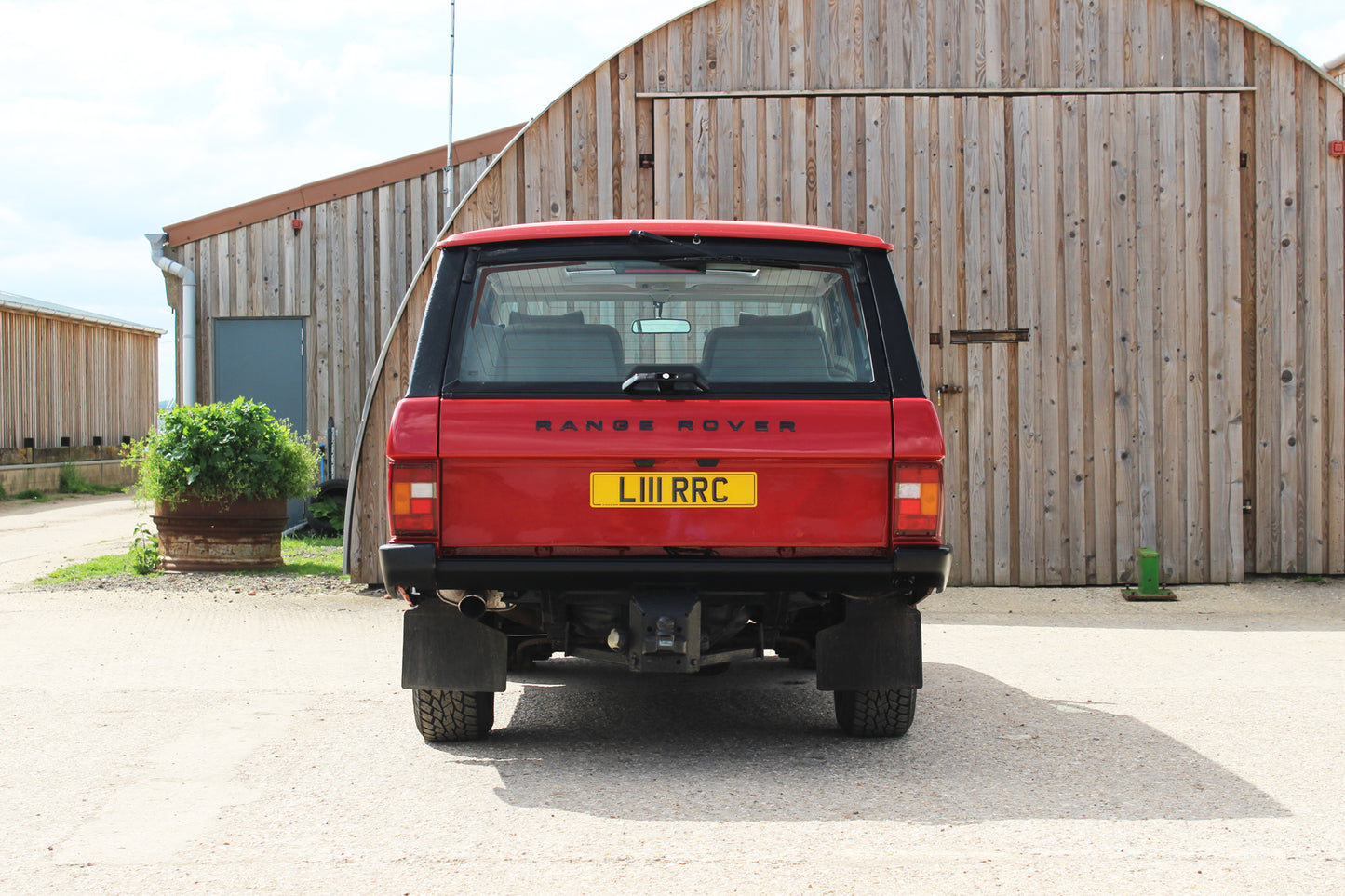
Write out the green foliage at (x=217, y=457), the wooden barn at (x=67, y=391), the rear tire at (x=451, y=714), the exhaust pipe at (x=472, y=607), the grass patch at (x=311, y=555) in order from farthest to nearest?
the wooden barn at (x=67, y=391) < the grass patch at (x=311, y=555) < the green foliage at (x=217, y=457) < the rear tire at (x=451, y=714) < the exhaust pipe at (x=472, y=607)

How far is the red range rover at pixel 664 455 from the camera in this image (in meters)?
4.36

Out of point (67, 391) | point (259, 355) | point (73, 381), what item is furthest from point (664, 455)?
point (73, 381)

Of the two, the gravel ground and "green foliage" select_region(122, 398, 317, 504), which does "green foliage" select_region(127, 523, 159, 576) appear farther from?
"green foliage" select_region(122, 398, 317, 504)

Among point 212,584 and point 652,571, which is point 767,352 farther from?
point 212,584

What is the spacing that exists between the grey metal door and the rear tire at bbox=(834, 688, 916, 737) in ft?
33.3

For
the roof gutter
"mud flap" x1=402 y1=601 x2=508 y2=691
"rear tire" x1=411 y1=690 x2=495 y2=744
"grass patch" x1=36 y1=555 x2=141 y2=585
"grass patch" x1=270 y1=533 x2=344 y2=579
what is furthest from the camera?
the roof gutter

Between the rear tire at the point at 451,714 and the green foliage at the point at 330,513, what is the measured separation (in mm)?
8931

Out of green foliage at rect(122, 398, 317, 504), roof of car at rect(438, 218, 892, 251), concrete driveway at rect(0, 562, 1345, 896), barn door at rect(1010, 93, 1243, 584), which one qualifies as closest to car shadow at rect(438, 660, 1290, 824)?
concrete driveway at rect(0, 562, 1345, 896)

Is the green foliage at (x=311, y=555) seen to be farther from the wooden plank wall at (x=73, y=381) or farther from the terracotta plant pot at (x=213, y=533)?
the wooden plank wall at (x=73, y=381)

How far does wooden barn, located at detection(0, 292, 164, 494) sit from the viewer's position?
2400 cm

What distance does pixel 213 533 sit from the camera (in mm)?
10328

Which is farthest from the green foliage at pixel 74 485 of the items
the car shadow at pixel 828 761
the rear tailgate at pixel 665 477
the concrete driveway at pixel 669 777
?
the rear tailgate at pixel 665 477

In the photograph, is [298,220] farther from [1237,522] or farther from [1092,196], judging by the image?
[1237,522]

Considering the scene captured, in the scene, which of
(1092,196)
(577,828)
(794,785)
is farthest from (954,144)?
(577,828)
